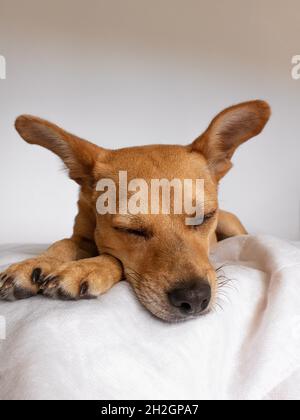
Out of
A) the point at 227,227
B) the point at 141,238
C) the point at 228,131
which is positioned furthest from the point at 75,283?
the point at 227,227

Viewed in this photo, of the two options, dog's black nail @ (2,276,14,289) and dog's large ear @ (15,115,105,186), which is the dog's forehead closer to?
dog's large ear @ (15,115,105,186)

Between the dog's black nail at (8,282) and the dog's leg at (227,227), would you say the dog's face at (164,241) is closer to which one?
the dog's black nail at (8,282)

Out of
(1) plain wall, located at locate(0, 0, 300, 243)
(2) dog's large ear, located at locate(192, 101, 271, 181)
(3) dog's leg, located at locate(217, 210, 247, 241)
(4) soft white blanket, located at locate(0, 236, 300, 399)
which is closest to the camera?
(4) soft white blanket, located at locate(0, 236, 300, 399)

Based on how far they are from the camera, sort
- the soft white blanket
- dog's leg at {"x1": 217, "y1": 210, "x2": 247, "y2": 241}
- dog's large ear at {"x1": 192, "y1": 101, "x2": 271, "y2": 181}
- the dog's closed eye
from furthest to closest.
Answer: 1. dog's leg at {"x1": 217, "y1": 210, "x2": 247, "y2": 241}
2. dog's large ear at {"x1": 192, "y1": 101, "x2": 271, "y2": 181}
3. the dog's closed eye
4. the soft white blanket

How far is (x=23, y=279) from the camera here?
1.27 metres

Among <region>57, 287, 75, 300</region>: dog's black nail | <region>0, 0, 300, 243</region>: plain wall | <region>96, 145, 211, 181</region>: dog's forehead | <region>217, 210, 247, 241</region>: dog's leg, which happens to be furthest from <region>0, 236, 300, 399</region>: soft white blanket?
<region>0, 0, 300, 243</region>: plain wall

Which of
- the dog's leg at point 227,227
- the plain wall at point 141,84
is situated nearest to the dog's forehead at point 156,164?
the dog's leg at point 227,227

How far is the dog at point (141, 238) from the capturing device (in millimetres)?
1238

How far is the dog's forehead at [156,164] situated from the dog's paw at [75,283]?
34 cm

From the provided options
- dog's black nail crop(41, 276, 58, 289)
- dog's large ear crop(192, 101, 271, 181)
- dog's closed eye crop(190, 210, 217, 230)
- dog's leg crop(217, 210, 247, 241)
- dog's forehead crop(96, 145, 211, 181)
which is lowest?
dog's leg crop(217, 210, 247, 241)

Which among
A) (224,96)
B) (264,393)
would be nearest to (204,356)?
(264,393)

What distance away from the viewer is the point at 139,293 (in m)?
1.28

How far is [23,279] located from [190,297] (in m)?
0.43

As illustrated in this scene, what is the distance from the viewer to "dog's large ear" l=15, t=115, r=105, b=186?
1.52 m
